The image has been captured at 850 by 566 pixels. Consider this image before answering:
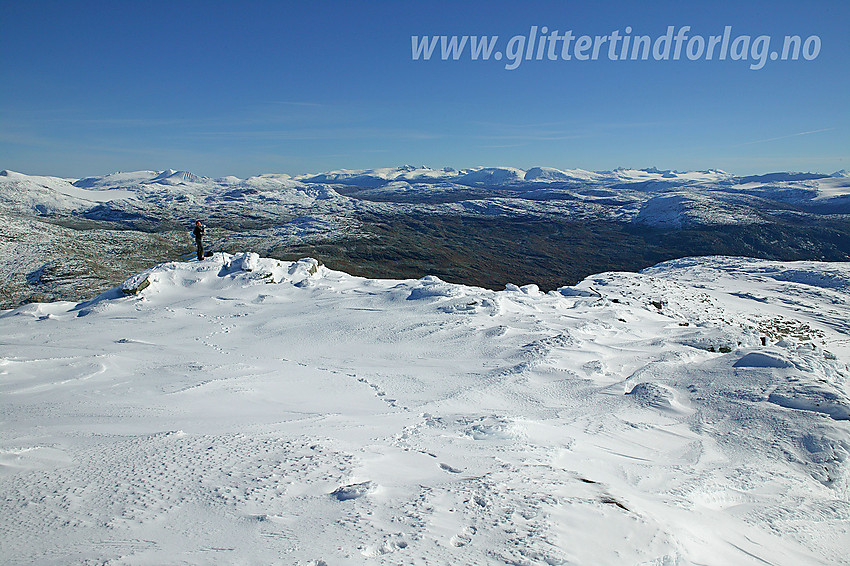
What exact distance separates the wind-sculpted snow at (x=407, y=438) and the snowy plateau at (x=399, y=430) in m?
0.04

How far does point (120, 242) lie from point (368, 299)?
9554 centimetres

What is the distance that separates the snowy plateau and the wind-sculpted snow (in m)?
0.04

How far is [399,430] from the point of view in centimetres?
824

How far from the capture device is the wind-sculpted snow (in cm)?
482

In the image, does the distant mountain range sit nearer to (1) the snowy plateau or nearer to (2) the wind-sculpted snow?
(1) the snowy plateau

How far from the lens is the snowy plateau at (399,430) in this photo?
15.9 feet

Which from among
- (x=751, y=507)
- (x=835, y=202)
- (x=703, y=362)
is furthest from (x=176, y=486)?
(x=835, y=202)

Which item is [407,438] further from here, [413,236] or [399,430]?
[413,236]

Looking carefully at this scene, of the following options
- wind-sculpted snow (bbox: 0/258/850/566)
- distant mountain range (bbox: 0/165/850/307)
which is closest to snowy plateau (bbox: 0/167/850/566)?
wind-sculpted snow (bbox: 0/258/850/566)

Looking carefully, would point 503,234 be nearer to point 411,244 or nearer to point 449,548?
point 411,244

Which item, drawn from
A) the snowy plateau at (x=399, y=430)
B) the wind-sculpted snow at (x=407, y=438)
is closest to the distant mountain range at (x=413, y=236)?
the snowy plateau at (x=399, y=430)

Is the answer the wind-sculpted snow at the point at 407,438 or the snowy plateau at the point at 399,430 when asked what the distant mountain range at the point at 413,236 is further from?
the wind-sculpted snow at the point at 407,438

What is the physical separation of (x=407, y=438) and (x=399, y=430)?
42 centimetres

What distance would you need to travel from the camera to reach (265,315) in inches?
675
